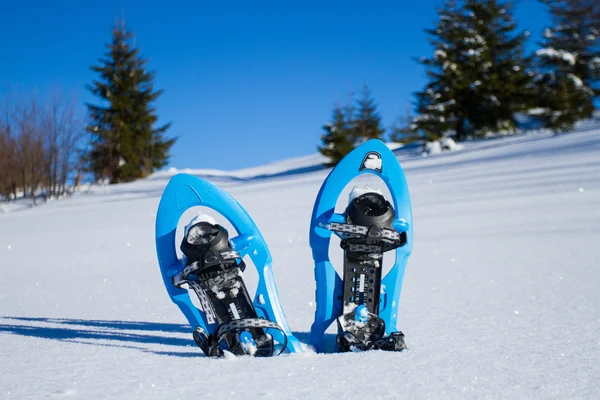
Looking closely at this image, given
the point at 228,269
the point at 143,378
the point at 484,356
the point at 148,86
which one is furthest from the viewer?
the point at 148,86

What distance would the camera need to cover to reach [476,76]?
1781cm

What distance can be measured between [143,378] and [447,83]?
17939 millimetres

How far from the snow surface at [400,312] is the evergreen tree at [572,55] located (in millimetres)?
13175

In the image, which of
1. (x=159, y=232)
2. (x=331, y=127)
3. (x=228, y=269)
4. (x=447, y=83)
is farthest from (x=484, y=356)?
(x=331, y=127)

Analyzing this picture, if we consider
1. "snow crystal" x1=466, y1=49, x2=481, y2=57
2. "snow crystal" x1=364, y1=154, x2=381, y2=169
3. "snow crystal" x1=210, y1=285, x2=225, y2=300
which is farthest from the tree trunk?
"snow crystal" x1=210, y1=285, x2=225, y2=300

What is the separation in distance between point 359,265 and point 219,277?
1.64ft

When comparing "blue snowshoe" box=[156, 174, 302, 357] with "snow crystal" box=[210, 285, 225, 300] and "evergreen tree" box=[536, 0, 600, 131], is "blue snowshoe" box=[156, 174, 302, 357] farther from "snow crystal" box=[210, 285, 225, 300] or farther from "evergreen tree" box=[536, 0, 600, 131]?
"evergreen tree" box=[536, 0, 600, 131]

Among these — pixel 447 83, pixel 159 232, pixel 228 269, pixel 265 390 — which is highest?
pixel 447 83

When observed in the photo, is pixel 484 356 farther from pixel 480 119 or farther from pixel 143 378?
pixel 480 119

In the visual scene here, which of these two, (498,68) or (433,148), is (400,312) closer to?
(433,148)

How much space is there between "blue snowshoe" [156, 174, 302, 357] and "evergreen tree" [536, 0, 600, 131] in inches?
656

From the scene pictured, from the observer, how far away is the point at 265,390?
1.13 m

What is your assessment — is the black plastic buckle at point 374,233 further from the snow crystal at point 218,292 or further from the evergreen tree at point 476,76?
the evergreen tree at point 476,76

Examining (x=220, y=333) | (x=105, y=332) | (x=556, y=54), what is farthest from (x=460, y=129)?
(x=220, y=333)
